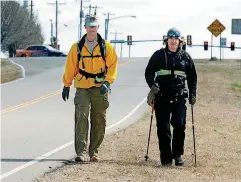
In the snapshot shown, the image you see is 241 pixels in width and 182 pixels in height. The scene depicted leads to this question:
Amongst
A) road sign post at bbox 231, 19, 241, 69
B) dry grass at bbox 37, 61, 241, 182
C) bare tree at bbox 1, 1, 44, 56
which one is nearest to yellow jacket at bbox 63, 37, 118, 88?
dry grass at bbox 37, 61, 241, 182

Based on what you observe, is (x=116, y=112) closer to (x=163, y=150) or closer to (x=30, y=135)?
(x=30, y=135)

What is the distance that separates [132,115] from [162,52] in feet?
27.5

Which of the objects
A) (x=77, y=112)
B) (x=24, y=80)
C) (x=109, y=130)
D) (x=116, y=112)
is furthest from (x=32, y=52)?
(x=77, y=112)

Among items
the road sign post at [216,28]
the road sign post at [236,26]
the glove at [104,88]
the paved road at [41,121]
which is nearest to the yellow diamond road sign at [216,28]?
the road sign post at [216,28]

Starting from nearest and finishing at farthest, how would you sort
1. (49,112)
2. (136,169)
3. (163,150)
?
(136,169) < (163,150) < (49,112)

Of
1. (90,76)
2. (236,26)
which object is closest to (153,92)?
(90,76)

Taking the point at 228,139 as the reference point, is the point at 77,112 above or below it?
above

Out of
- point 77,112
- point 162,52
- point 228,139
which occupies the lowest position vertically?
point 228,139

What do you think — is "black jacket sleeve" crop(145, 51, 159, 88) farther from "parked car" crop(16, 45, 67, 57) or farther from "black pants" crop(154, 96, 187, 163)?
"parked car" crop(16, 45, 67, 57)

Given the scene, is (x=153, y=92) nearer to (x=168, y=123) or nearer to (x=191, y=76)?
(x=168, y=123)

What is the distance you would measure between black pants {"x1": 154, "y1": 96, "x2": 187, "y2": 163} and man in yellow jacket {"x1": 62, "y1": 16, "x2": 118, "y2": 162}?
774 mm

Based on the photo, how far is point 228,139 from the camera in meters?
13.6

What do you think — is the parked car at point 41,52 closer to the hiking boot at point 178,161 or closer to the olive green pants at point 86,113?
the olive green pants at point 86,113

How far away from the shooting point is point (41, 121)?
52.1ft
